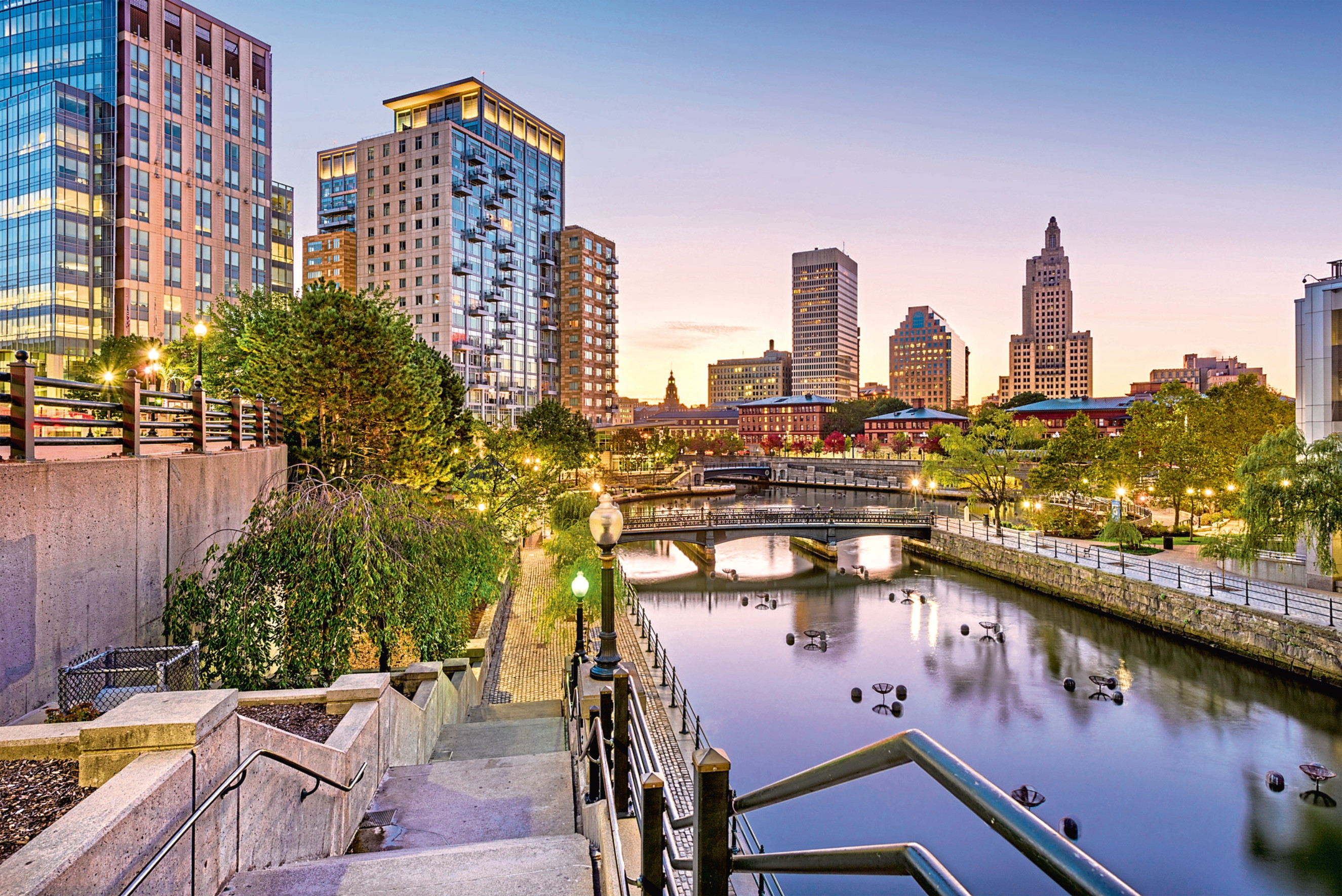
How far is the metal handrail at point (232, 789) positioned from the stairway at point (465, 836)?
0.65 meters

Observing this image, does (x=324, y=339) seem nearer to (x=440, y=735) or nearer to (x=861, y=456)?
(x=440, y=735)

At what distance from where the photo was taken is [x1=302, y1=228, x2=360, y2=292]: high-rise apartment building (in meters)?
135

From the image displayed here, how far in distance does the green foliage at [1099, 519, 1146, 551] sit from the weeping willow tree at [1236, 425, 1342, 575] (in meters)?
9.75

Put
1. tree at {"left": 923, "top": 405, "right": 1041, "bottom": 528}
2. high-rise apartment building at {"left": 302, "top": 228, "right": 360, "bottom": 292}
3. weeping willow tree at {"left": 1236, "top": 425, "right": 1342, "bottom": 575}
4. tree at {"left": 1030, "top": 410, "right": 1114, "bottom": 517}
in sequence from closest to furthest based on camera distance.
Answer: weeping willow tree at {"left": 1236, "top": 425, "right": 1342, "bottom": 575} → tree at {"left": 1030, "top": 410, "right": 1114, "bottom": 517} → tree at {"left": 923, "top": 405, "right": 1041, "bottom": 528} → high-rise apartment building at {"left": 302, "top": 228, "right": 360, "bottom": 292}

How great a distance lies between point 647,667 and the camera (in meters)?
25.4

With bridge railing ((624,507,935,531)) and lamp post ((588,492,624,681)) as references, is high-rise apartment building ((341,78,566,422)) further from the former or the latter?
lamp post ((588,492,624,681))

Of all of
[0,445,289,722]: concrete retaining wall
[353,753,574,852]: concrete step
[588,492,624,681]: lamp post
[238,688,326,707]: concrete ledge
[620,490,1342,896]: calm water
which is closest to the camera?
[353,753,574,852]: concrete step

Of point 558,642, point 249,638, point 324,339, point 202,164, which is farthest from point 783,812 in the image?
point 202,164

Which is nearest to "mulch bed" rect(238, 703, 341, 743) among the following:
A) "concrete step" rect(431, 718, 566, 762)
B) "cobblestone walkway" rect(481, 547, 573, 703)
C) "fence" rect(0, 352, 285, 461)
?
"concrete step" rect(431, 718, 566, 762)

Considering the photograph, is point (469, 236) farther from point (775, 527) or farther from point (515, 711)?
point (515, 711)

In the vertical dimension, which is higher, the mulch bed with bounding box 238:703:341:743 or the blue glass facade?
the blue glass facade

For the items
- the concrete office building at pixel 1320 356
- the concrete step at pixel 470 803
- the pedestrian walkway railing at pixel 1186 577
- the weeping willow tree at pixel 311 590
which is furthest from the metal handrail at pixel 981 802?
the concrete office building at pixel 1320 356

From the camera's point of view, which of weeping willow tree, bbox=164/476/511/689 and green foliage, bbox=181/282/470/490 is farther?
green foliage, bbox=181/282/470/490

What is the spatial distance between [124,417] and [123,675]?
12.7 ft
